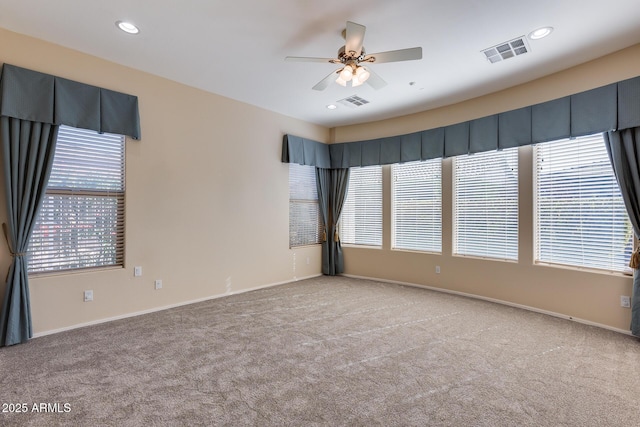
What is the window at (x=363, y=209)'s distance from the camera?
19.5 ft

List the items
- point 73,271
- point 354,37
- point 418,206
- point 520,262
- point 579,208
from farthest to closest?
1. point 418,206
2. point 520,262
3. point 579,208
4. point 73,271
5. point 354,37

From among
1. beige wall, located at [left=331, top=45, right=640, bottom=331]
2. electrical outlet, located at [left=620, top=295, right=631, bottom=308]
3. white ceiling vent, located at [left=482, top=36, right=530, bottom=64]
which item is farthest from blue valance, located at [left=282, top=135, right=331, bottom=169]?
electrical outlet, located at [left=620, top=295, right=631, bottom=308]

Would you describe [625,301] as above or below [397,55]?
below

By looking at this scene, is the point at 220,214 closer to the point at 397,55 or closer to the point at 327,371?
the point at 327,371

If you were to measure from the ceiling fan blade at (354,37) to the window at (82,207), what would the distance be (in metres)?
2.95

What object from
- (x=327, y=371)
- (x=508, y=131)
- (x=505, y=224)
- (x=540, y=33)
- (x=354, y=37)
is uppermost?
(x=540, y=33)

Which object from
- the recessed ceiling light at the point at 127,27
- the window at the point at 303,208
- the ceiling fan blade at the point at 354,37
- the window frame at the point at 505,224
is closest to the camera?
the ceiling fan blade at the point at 354,37

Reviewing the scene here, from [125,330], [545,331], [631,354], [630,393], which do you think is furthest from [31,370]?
[631,354]

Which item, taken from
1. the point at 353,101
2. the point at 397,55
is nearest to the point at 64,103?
the point at 397,55

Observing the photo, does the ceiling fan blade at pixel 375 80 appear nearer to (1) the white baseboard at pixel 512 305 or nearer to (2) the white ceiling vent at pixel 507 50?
(2) the white ceiling vent at pixel 507 50

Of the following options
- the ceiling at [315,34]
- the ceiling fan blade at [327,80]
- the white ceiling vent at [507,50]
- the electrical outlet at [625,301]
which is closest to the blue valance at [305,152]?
the ceiling at [315,34]

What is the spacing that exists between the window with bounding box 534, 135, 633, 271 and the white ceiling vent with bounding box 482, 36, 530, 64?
4.56ft

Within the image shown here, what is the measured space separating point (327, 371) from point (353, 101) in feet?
12.8

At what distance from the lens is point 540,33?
2926 mm
